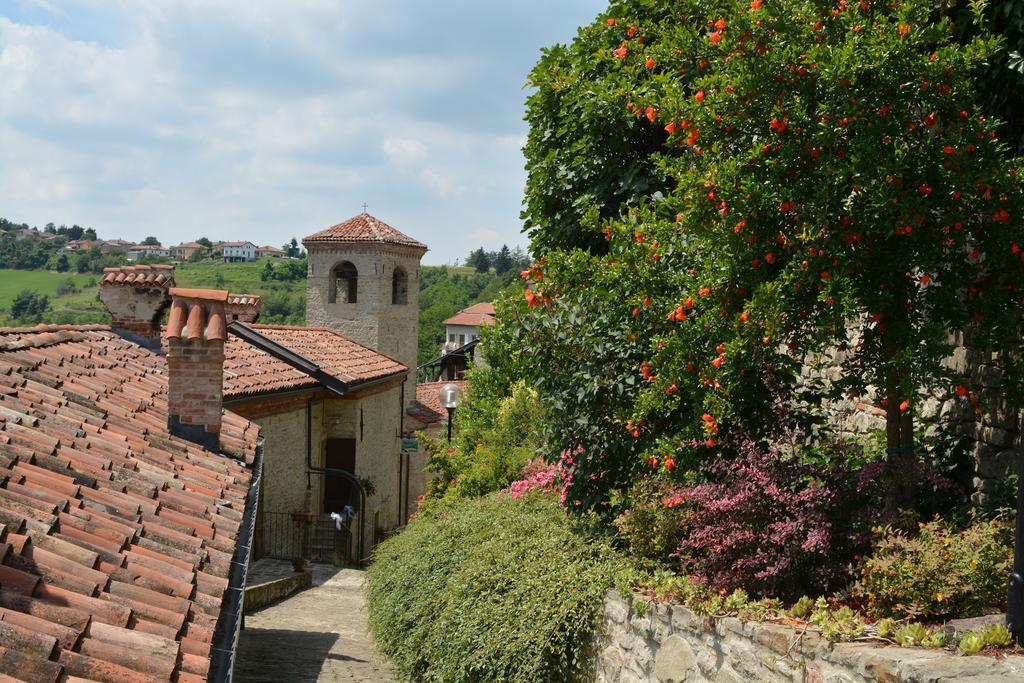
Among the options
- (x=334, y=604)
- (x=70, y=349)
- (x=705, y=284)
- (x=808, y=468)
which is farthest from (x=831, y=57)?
(x=334, y=604)

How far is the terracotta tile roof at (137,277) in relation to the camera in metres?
12.0

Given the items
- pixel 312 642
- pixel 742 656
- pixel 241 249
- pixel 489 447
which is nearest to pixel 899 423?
pixel 742 656

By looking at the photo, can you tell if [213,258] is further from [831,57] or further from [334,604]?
[831,57]

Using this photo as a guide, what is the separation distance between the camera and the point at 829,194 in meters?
5.75

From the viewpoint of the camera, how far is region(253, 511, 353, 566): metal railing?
17.1 m

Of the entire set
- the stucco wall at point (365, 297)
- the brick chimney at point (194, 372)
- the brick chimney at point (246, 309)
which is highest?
the stucco wall at point (365, 297)

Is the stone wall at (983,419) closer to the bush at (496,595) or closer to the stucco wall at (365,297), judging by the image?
the bush at (496,595)

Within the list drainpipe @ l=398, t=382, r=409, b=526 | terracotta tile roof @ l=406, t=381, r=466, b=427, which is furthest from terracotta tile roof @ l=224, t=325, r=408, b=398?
terracotta tile roof @ l=406, t=381, r=466, b=427

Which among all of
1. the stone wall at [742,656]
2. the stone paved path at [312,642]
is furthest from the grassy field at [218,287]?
the stone wall at [742,656]

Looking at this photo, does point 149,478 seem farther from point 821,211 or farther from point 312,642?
point 312,642

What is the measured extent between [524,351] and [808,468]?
2.78 meters

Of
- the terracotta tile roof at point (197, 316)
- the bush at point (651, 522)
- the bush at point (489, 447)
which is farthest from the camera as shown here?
the bush at point (489, 447)

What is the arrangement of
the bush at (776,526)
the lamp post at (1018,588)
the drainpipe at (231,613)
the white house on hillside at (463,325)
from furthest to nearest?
the white house on hillside at (463,325), the bush at (776,526), the lamp post at (1018,588), the drainpipe at (231,613)

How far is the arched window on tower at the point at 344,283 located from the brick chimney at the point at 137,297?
18361 mm
